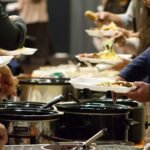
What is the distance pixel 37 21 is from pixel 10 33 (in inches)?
315

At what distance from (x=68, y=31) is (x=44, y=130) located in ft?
31.7

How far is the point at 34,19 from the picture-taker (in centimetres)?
1053

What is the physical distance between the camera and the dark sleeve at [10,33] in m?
2.58

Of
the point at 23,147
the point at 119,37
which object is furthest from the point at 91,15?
the point at 23,147

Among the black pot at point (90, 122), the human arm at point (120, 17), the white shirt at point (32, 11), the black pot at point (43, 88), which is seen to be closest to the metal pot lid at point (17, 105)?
the black pot at point (90, 122)

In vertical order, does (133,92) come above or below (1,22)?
below

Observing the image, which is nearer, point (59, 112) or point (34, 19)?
point (59, 112)

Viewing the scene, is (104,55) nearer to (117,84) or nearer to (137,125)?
(117,84)

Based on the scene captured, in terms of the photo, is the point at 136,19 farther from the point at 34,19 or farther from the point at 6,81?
the point at 34,19

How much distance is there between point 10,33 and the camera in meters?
2.67

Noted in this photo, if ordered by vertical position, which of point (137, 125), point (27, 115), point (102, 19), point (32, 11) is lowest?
point (137, 125)

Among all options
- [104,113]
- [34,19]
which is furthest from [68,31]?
[104,113]

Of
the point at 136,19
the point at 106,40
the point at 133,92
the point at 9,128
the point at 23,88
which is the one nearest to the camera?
the point at 9,128

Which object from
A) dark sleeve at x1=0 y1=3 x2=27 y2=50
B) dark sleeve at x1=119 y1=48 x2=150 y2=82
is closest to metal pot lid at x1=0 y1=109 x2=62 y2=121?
dark sleeve at x1=0 y1=3 x2=27 y2=50
